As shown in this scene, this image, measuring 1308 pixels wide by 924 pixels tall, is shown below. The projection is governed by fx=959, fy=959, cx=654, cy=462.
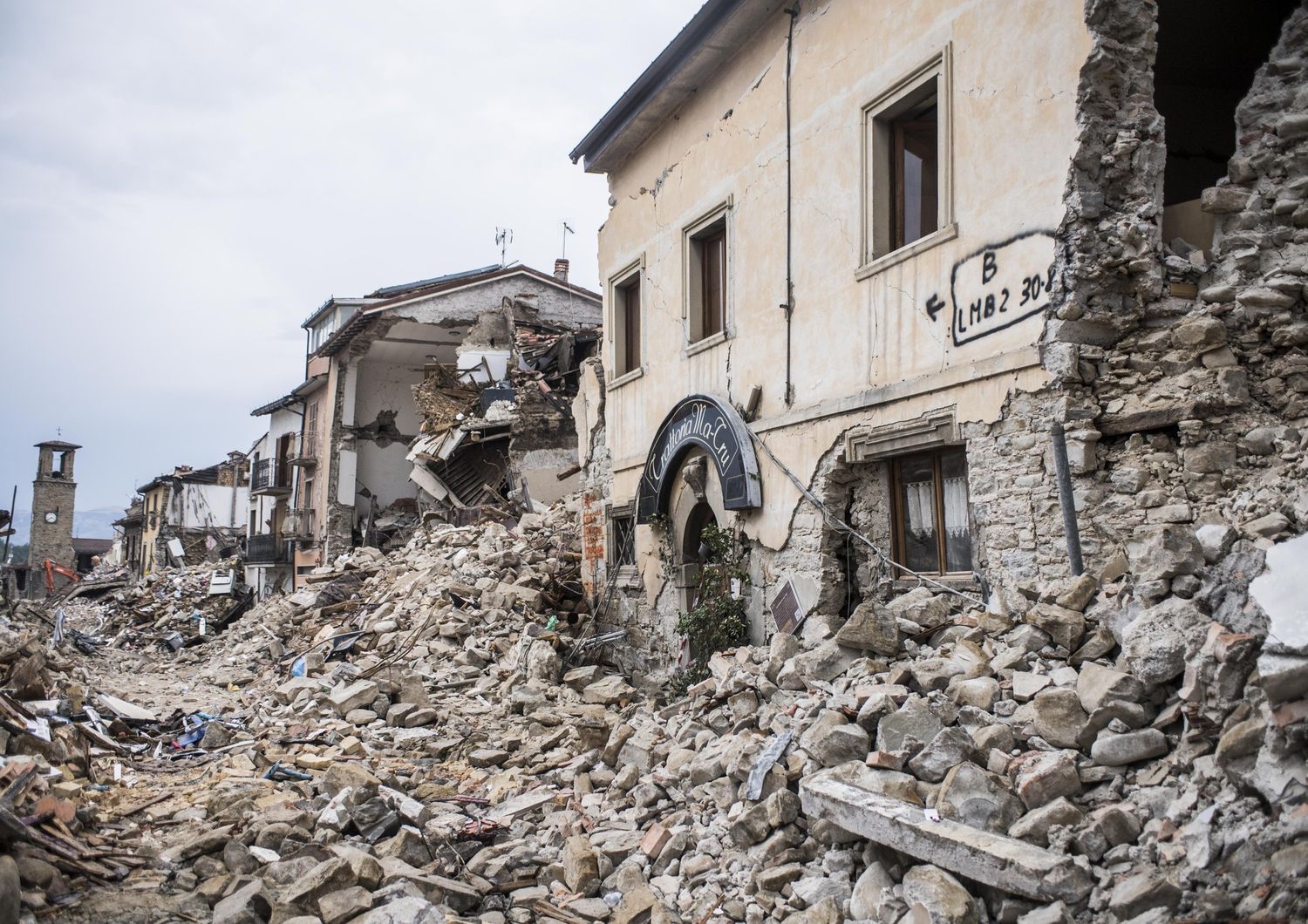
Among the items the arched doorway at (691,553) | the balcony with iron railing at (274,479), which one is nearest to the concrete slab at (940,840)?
the arched doorway at (691,553)

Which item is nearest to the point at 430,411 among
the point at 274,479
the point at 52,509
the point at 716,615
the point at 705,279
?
the point at 274,479

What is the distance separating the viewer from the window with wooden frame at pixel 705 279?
36.2ft

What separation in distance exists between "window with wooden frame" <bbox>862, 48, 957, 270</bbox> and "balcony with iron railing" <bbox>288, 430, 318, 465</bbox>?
2432 cm

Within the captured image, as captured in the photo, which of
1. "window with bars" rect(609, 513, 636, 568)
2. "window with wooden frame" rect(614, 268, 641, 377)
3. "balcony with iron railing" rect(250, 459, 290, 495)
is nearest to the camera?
"window with bars" rect(609, 513, 636, 568)

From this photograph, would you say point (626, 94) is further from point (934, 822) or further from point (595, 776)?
point (934, 822)

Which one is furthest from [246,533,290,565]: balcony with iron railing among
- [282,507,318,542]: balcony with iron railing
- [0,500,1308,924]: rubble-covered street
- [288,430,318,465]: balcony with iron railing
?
[0,500,1308,924]: rubble-covered street

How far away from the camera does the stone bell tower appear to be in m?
53.9

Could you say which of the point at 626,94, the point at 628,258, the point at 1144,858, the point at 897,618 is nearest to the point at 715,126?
the point at 626,94

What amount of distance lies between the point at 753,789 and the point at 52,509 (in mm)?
59723

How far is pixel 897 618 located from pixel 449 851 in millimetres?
3546

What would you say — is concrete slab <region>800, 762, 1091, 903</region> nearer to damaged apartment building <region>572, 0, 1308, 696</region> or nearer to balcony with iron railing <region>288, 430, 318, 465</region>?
damaged apartment building <region>572, 0, 1308, 696</region>

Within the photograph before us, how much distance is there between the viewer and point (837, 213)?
8602mm

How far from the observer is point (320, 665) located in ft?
44.7

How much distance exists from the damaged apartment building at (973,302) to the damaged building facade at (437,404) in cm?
986
